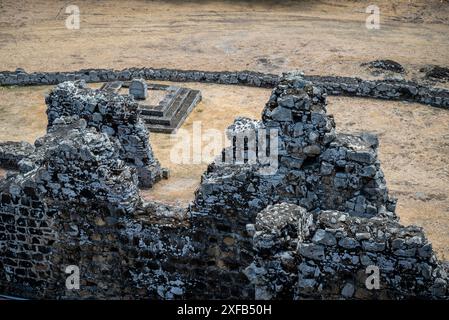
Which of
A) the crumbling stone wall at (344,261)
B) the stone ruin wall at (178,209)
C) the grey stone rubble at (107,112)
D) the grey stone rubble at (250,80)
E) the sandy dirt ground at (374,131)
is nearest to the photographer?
the crumbling stone wall at (344,261)

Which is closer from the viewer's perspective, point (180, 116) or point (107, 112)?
A: point (107, 112)

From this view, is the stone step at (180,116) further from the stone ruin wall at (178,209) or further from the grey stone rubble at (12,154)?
the stone ruin wall at (178,209)

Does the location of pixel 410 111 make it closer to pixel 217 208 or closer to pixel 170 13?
pixel 217 208

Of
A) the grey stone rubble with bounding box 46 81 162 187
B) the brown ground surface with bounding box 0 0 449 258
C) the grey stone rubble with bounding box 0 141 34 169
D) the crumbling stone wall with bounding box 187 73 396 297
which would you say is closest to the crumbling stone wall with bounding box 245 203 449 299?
the crumbling stone wall with bounding box 187 73 396 297

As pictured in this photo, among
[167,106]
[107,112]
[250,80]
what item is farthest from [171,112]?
[107,112]

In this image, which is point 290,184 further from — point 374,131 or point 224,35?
point 224,35

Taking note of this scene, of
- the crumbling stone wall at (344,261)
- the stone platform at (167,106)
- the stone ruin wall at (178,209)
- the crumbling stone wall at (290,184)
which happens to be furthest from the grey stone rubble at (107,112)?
the crumbling stone wall at (344,261)
